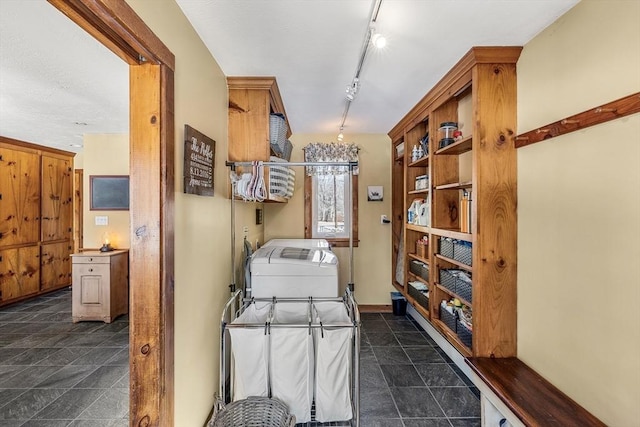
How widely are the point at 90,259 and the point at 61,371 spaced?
57.4 inches

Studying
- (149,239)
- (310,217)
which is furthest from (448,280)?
(149,239)

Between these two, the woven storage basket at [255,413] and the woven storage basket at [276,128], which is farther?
the woven storage basket at [276,128]

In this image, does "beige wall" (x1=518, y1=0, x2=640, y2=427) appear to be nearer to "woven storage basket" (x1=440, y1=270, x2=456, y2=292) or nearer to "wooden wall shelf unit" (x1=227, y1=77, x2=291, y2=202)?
"woven storage basket" (x1=440, y1=270, x2=456, y2=292)

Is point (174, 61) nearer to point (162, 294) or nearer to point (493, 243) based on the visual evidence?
point (162, 294)

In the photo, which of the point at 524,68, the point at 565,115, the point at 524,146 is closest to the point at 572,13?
the point at 524,68

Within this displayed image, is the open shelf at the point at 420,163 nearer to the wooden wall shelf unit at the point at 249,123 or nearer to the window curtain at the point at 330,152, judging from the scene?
the window curtain at the point at 330,152

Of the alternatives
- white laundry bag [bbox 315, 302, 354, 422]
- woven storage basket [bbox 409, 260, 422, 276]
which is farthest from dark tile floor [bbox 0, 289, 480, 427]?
woven storage basket [bbox 409, 260, 422, 276]

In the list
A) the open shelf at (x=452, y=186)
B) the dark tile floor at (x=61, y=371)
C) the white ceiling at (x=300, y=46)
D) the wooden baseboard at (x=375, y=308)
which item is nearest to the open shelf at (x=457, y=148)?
the open shelf at (x=452, y=186)

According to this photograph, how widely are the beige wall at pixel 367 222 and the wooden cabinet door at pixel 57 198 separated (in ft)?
11.9

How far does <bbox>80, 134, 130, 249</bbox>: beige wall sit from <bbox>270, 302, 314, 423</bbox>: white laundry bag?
10.9 feet

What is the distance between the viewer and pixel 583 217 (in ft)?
4.68

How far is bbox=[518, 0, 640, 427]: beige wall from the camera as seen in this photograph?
1224 mm

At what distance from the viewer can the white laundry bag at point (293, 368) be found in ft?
5.69

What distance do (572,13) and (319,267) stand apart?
6.84ft
